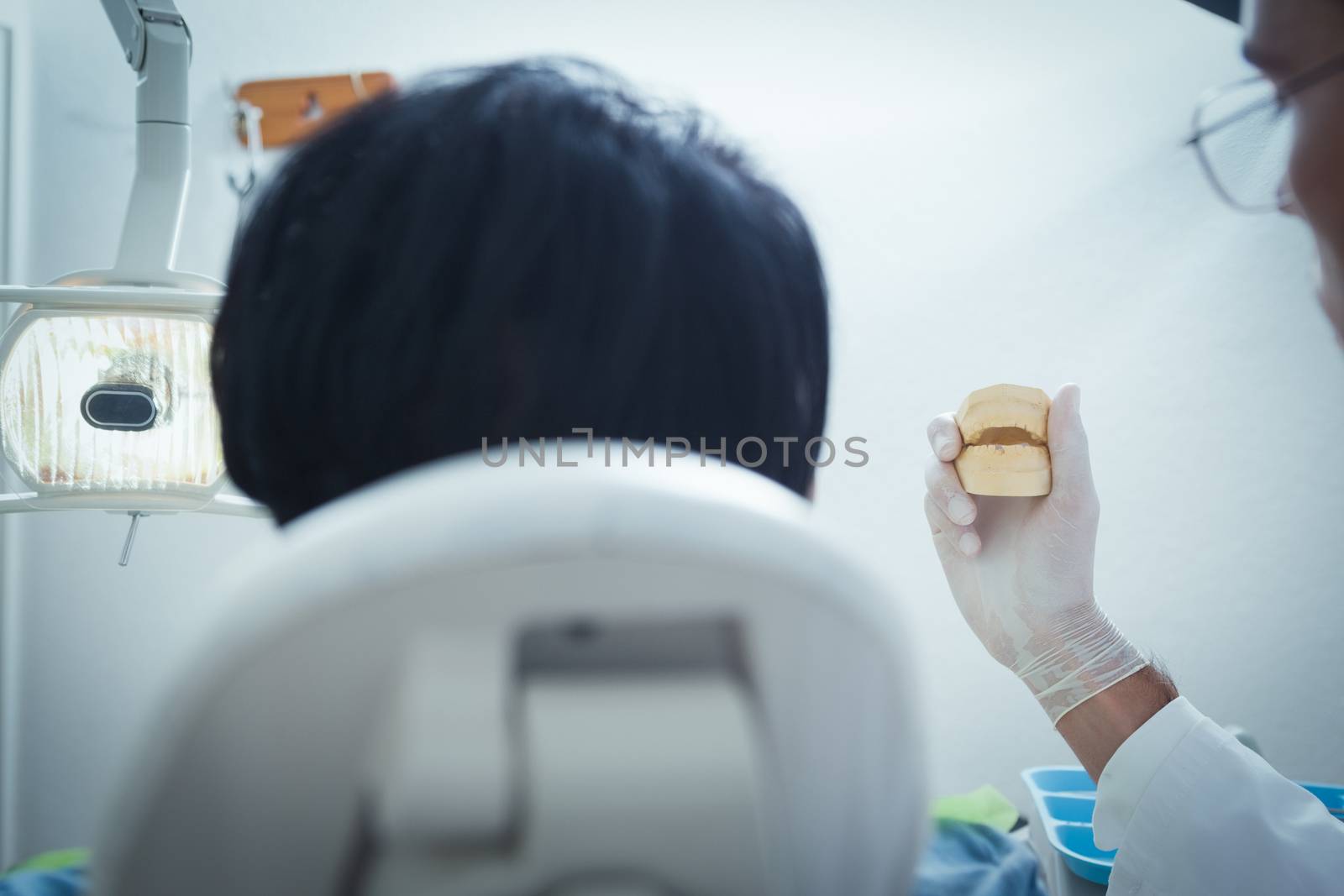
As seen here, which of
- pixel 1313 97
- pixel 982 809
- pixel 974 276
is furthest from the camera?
pixel 974 276

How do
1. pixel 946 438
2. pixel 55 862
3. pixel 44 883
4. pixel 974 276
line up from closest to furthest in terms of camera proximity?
pixel 946 438 < pixel 44 883 < pixel 55 862 < pixel 974 276

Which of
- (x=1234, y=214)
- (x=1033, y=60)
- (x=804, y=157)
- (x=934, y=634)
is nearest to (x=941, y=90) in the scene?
(x=1033, y=60)

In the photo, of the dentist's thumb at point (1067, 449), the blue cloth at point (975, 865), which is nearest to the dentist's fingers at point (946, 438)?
the dentist's thumb at point (1067, 449)

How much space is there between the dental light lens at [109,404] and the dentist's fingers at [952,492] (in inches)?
29.4

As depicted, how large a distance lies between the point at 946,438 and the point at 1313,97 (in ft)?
1.38

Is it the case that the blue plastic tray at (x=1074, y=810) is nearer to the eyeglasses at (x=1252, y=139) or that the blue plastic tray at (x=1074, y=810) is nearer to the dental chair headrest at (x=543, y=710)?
the eyeglasses at (x=1252, y=139)

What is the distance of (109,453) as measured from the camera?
2.43ft

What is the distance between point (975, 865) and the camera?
103 centimetres

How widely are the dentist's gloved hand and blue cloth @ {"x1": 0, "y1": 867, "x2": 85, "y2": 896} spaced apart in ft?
3.73

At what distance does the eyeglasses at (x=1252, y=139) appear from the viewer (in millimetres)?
683

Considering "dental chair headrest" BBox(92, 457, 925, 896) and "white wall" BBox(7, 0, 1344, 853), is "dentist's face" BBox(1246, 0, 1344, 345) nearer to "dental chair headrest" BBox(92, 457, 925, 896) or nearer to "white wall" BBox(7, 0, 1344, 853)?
"dental chair headrest" BBox(92, 457, 925, 896)

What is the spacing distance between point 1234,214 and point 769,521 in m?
1.76

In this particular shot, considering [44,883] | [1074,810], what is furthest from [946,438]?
[44,883]

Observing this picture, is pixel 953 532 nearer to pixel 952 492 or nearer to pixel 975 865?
pixel 952 492
